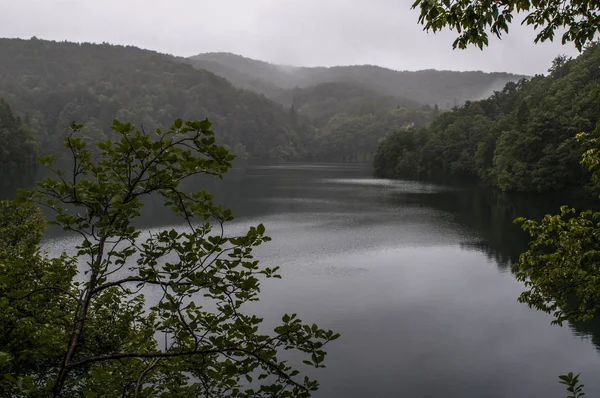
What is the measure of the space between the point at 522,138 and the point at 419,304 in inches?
1715

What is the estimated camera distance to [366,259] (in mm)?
32094

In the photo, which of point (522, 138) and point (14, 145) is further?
point (14, 145)

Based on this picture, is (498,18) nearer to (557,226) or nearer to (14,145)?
(557,226)

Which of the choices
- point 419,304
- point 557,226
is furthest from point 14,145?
point 557,226

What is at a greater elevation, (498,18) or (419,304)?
(498,18)

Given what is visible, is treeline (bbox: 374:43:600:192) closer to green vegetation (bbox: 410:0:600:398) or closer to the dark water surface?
the dark water surface

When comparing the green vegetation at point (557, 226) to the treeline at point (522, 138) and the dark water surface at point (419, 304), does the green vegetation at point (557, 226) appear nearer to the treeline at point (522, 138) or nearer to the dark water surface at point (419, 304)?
A: the dark water surface at point (419, 304)

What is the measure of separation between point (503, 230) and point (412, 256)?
11908 millimetres

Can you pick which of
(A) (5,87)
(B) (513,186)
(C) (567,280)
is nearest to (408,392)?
(C) (567,280)

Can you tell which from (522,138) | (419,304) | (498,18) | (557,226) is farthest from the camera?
(522,138)

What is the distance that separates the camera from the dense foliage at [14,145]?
85269 mm

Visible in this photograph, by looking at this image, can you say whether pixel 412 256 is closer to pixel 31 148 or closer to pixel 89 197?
pixel 89 197

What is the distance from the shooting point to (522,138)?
193 feet

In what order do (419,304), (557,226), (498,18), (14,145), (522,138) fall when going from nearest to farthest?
(498,18) < (557,226) < (419,304) < (522,138) < (14,145)
